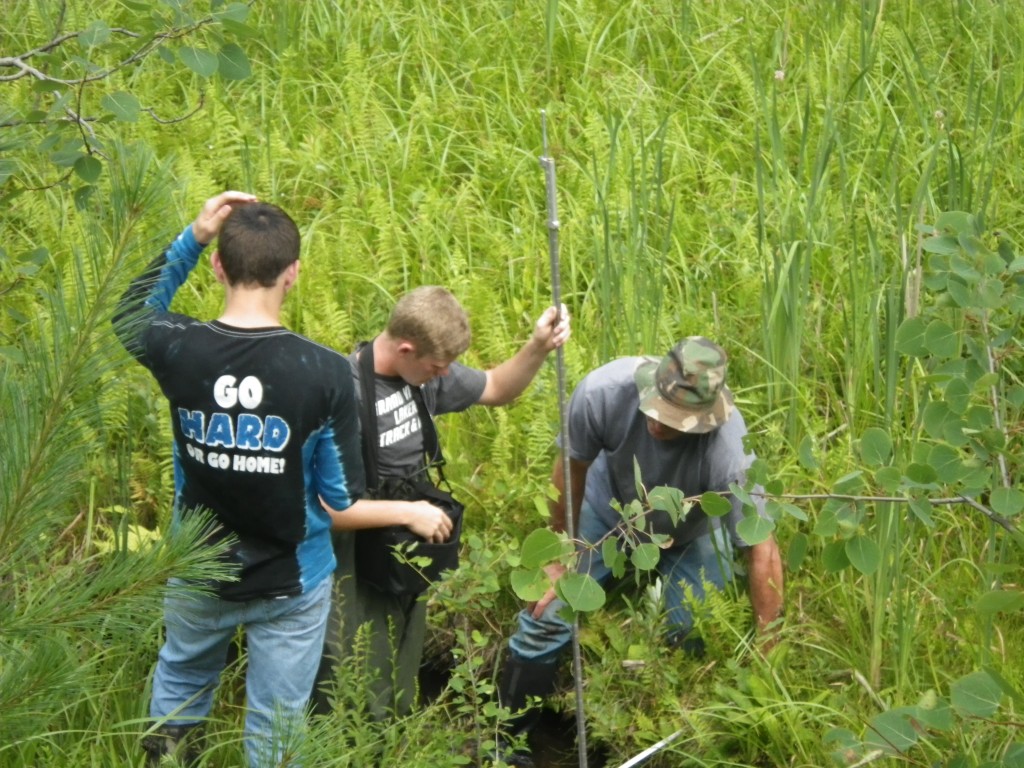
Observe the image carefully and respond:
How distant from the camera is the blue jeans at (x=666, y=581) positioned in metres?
3.74

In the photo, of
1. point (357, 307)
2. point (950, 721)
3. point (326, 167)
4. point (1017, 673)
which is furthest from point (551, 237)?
point (326, 167)

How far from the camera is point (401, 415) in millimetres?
3393

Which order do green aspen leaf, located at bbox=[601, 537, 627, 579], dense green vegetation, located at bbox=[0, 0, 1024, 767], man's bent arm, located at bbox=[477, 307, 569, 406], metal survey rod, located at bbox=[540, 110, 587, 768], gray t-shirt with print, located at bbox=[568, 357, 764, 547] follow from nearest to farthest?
dense green vegetation, located at bbox=[0, 0, 1024, 767] → green aspen leaf, located at bbox=[601, 537, 627, 579] → metal survey rod, located at bbox=[540, 110, 587, 768] → man's bent arm, located at bbox=[477, 307, 569, 406] → gray t-shirt with print, located at bbox=[568, 357, 764, 547]

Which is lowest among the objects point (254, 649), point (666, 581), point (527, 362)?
point (666, 581)

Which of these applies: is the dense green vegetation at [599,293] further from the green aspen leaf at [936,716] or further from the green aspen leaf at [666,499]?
the green aspen leaf at [666,499]

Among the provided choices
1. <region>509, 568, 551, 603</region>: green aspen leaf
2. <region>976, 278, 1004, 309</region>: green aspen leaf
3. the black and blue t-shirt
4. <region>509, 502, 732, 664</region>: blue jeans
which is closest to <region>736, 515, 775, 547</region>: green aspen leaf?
<region>509, 568, 551, 603</region>: green aspen leaf

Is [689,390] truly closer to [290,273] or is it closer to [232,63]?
[290,273]

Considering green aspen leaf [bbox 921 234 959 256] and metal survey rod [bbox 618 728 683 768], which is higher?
green aspen leaf [bbox 921 234 959 256]

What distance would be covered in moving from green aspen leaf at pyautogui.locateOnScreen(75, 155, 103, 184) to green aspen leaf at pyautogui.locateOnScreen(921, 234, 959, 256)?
160cm

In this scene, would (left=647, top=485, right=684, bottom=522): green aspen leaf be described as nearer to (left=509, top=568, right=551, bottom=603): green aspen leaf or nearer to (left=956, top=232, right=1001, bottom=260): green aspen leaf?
(left=509, top=568, right=551, bottom=603): green aspen leaf

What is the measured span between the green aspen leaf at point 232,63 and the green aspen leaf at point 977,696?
5.81ft

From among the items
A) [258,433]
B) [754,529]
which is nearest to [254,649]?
[258,433]

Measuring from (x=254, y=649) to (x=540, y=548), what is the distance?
123 cm

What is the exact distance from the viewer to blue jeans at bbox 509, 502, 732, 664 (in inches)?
147
